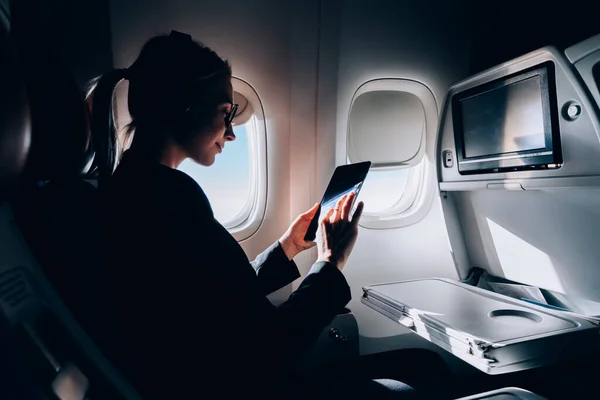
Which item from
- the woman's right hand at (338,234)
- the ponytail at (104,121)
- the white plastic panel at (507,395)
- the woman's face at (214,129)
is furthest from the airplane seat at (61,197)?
the white plastic panel at (507,395)

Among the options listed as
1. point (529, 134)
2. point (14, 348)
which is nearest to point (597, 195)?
point (529, 134)

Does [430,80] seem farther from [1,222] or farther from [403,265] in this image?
[1,222]

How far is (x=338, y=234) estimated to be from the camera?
108 cm

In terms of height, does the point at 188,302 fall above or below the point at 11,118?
below

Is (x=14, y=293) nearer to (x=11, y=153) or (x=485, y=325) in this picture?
(x=11, y=153)

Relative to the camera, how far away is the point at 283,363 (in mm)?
823

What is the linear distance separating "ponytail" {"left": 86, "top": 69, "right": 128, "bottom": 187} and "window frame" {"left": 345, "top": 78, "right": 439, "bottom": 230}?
1.23 metres

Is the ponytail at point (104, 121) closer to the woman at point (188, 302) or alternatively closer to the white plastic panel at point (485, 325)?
the woman at point (188, 302)

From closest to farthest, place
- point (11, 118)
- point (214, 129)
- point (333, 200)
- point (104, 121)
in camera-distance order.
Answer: point (11, 118) < point (104, 121) < point (214, 129) < point (333, 200)

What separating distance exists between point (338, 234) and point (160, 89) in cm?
59

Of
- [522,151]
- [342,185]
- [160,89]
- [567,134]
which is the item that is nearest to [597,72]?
[567,134]

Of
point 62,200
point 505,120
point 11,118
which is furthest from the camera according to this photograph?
point 505,120

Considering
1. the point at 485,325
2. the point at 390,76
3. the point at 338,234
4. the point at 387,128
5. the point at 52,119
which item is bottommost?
the point at 485,325

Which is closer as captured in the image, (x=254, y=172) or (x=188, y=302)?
(x=188, y=302)
